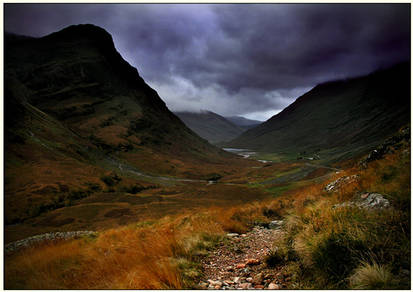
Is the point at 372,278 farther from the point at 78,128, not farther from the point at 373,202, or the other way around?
the point at 78,128

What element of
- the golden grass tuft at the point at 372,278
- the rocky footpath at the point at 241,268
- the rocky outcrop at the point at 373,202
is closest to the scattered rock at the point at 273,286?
the rocky footpath at the point at 241,268

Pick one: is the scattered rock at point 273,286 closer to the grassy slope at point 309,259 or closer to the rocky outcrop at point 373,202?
the grassy slope at point 309,259

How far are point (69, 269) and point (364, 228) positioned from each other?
618 cm

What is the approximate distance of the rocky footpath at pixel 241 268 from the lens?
12.2 feet

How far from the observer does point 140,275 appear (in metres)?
3.79

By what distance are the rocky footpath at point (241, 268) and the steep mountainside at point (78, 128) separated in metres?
25.7

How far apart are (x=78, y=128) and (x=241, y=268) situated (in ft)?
354

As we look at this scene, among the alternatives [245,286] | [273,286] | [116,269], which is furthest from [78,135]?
[273,286]

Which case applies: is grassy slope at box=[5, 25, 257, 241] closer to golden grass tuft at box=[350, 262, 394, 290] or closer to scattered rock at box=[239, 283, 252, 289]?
scattered rock at box=[239, 283, 252, 289]

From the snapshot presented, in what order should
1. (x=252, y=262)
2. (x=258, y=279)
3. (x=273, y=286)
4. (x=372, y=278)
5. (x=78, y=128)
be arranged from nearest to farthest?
(x=372, y=278) → (x=273, y=286) → (x=258, y=279) → (x=252, y=262) → (x=78, y=128)

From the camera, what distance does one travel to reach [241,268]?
4.43 m

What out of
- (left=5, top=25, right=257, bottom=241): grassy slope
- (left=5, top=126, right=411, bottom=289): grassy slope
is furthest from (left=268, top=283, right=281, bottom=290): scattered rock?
(left=5, top=25, right=257, bottom=241): grassy slope

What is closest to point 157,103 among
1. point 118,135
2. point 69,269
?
point 118,135

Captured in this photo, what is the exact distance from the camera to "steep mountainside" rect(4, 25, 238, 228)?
1561 inches
